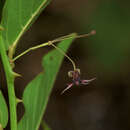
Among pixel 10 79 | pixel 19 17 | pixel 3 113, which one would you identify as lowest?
pixel 3 113

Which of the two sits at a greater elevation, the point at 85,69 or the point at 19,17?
the point at 19,17

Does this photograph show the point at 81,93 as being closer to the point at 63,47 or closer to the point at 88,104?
the point at 88,104

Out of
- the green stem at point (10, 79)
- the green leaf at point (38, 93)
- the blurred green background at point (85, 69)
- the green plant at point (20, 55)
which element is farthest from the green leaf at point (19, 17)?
the blurred green background at point (85, 69)

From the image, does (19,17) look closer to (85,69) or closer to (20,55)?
(20,55)

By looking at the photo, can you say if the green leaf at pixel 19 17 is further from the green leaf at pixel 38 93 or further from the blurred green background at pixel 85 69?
the blurred green background at pixel 85 69

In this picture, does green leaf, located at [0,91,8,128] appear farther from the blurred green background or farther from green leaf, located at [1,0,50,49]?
the blurred green background

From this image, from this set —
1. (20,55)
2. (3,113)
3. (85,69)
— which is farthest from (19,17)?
(85,69)

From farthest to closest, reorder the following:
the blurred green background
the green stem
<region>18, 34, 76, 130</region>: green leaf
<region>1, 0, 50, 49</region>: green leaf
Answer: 1. the blurred green background
2. <region>18, 34, 76, 130</region>: green leaf
3. <region>1, 0, 50, 49</region>: green leaf
4. the green stem

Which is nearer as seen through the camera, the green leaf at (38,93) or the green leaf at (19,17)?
the green leaf at (19,17)

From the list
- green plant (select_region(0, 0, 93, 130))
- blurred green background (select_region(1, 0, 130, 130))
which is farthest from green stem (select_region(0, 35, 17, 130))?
blurred green background (select_region(1, 0, 130, 130))
